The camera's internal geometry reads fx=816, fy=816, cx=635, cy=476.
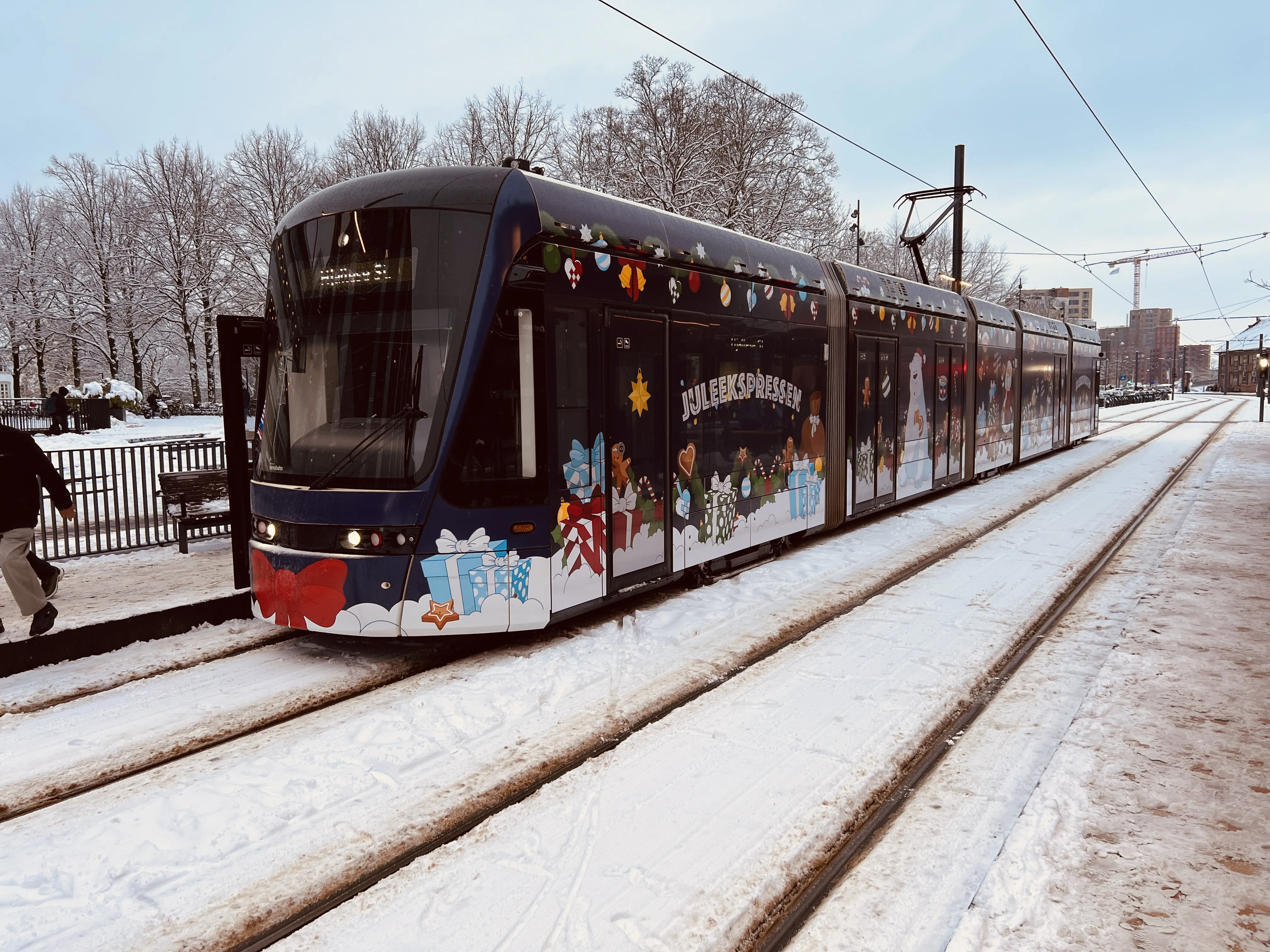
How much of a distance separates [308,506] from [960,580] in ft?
19.6

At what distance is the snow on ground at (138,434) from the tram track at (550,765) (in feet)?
48.9

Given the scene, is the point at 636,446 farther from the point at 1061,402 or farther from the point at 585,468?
the point at 1061,402

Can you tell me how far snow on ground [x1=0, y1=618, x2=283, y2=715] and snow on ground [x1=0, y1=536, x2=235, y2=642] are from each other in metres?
0.30

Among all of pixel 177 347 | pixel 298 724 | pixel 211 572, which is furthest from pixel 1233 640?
pixel 177 347

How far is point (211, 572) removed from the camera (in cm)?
827

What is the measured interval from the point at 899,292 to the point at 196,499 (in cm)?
962

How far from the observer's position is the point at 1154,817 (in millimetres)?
3652

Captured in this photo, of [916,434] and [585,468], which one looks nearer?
[585,468]

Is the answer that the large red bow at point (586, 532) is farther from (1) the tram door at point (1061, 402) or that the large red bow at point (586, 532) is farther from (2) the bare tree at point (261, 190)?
(2) the bare tree at point (261, 190)

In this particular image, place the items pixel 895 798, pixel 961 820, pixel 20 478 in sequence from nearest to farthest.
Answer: pixel 961 820
pixel 895 798
pixel 20 478

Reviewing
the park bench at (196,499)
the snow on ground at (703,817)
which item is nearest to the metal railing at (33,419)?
the park bench at (196,499)

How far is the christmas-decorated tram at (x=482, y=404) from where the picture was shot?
5305 millimetres

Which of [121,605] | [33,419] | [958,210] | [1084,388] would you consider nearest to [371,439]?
[121,605]

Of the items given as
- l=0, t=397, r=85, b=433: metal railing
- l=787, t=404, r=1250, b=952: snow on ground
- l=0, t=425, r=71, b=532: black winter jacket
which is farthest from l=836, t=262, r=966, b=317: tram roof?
l=0, t=397, r=85, b=433: metal railing
